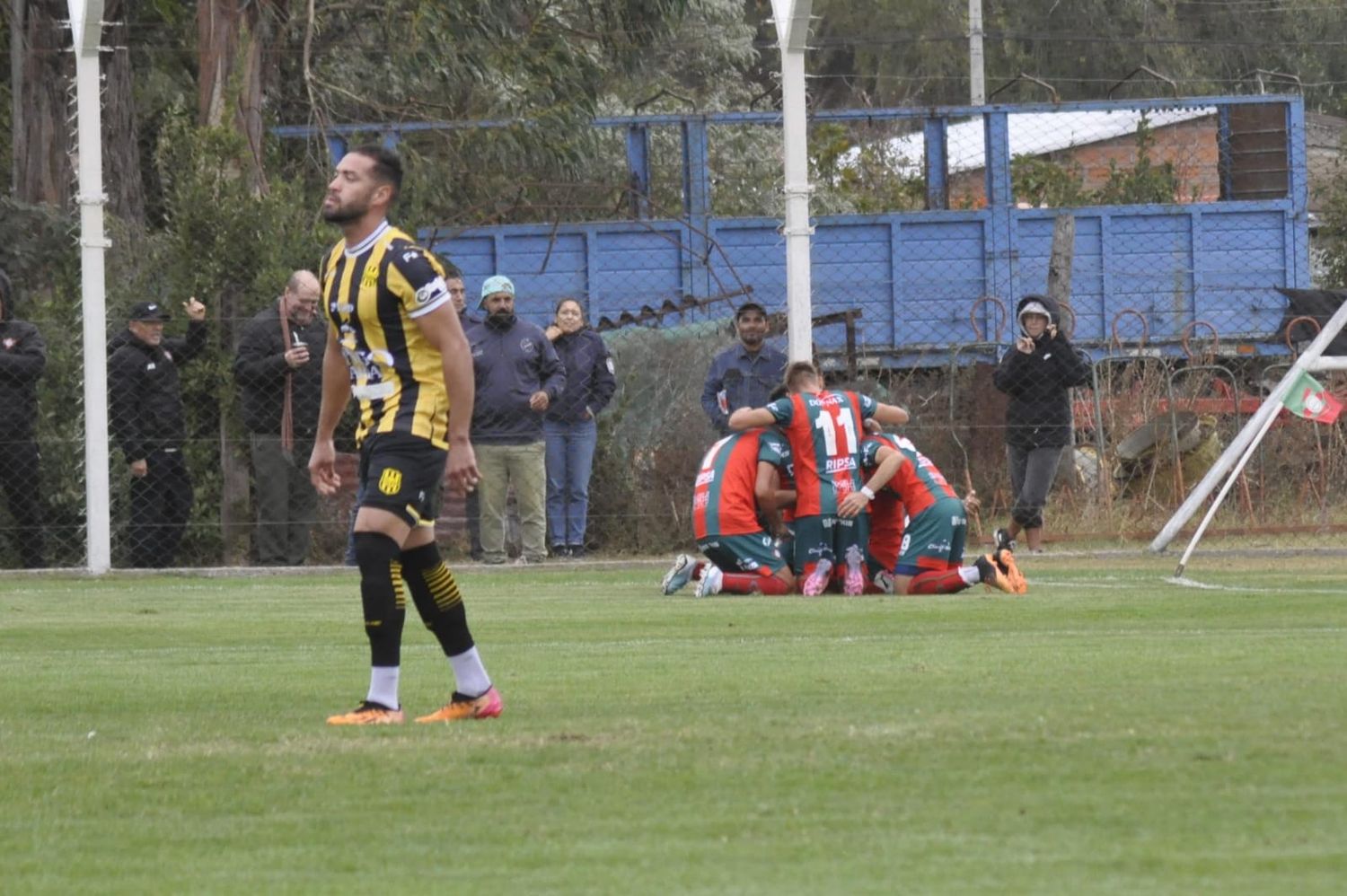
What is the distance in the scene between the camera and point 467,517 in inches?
695

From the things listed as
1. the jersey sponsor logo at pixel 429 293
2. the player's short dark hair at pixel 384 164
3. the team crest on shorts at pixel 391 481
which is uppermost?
the player's short dark hair at pixel 384 164

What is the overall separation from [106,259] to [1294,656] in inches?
554

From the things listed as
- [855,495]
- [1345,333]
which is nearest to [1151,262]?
[1345,333]

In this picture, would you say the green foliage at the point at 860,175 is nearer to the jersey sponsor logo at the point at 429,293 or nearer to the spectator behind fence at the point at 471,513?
the spectator behind fence at the point at 471,513

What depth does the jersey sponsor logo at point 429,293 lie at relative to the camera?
732 centimetres

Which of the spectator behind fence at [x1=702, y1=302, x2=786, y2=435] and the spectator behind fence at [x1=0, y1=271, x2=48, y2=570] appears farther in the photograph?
the spectator behind fence at [x1=702, y1=302, x2=786, y2=435]

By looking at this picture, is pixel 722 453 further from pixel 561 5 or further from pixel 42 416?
pixel 561 5

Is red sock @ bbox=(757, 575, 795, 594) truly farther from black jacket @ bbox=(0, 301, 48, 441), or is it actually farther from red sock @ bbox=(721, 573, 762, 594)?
black jacket @ bbox=(0, 301, 48, 441)

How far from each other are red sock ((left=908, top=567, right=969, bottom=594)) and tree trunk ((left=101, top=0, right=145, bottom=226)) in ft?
44.8

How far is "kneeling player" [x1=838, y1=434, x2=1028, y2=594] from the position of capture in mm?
13648

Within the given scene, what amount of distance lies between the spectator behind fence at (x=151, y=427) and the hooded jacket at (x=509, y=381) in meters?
2.16

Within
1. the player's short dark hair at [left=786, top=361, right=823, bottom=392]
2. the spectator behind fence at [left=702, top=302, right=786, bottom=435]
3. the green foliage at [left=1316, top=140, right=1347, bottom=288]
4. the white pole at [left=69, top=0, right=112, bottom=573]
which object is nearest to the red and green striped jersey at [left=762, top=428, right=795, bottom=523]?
the player's short dark hair at [left=786, top=361, right=823, bottom=392]

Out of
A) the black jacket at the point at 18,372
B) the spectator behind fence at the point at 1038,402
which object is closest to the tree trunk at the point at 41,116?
the black jacket at the point at 18,372

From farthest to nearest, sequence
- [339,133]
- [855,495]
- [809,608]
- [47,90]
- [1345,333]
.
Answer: [47,90] → [339,133] → [1345,333] → [855,495] → [809,608]
